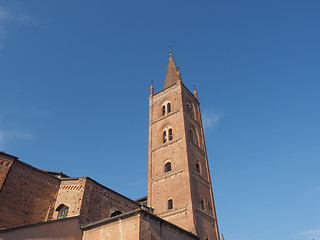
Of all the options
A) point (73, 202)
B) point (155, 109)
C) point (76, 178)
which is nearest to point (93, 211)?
point (73, 202)

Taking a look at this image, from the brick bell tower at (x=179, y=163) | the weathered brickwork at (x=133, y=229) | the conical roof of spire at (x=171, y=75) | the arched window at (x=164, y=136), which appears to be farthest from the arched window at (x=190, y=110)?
the weathered brickwork at (x=133, y=229)

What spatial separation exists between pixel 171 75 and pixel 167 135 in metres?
8.68

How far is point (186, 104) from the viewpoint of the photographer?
90.7 ft

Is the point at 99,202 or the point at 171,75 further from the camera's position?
the point at 171,75

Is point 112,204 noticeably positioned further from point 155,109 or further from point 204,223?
point 155,109

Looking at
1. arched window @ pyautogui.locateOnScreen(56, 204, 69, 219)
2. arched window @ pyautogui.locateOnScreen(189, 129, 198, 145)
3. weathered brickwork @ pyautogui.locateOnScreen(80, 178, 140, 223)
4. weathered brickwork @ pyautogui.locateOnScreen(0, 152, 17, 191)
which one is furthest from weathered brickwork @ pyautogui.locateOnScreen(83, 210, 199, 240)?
arched window @ pyautogui.locateOnScreen(189, 129, 198, 145)

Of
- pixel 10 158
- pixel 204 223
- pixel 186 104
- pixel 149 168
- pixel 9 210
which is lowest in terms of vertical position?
pixel 9 210

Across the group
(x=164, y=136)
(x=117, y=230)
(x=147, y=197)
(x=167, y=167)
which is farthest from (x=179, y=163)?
(x=117, y=230)

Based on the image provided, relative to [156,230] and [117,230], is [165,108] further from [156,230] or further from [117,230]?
[117,230]

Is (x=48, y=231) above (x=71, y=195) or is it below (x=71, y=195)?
below

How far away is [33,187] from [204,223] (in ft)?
40.9

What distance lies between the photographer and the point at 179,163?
891 inches

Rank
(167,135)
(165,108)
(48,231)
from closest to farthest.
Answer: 1. (48,231)
2. (167,135)
3. (165,108)

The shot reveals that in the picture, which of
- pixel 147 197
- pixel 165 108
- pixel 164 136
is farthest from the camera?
pixel 165 108
